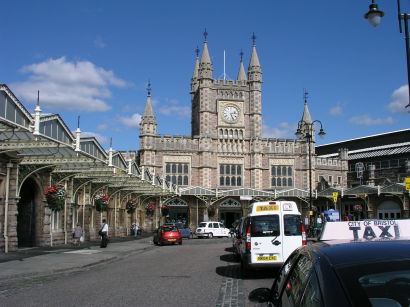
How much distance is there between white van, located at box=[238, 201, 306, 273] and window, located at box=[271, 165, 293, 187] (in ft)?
159

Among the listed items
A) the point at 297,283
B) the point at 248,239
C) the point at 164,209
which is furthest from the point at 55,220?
the point at 297,283

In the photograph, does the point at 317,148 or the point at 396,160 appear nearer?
the point at 396,160

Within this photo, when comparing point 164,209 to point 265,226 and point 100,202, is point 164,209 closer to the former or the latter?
point 100,202

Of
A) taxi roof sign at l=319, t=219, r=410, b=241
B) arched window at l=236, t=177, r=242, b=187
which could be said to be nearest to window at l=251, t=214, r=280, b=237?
taxi roof sign at l=319, t=219, r=410, b=241

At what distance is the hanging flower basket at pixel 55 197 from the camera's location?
24234 mm

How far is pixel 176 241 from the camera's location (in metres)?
33.6

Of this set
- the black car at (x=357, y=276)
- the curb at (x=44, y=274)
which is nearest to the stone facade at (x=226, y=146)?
the curb at (x=44, y=274)

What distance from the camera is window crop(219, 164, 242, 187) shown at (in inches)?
2425

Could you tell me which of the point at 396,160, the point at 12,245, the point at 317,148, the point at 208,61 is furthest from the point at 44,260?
the point at 317,148

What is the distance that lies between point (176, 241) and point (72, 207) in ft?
24.6

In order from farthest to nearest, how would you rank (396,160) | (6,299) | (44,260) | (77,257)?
(396,160) < (77,257) < (44,260) < (6,299)

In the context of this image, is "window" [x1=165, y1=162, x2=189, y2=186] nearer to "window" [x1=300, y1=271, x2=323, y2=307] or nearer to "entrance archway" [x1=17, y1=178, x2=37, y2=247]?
"entrance archway" [x1=17, y1=178, x2=37, y2=247]

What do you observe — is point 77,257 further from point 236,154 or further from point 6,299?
point 236,154

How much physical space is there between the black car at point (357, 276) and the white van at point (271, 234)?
10807mm
